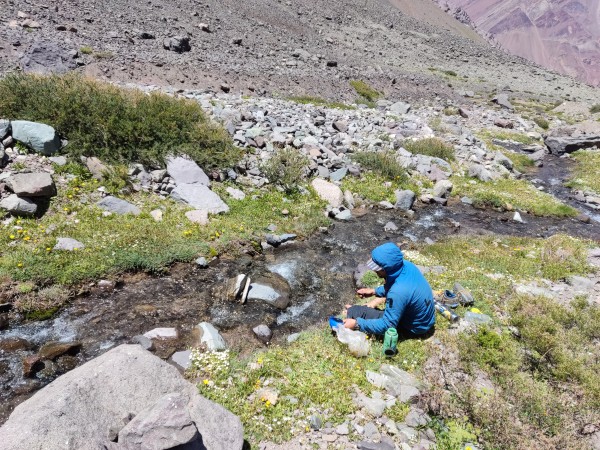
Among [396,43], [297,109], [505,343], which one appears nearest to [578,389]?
[505,343]

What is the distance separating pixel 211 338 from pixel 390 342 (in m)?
2.96

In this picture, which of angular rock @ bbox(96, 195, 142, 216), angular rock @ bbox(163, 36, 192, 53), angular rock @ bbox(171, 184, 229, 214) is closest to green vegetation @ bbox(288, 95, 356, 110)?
angular rock @ bbox(163, 36, 192, 53)

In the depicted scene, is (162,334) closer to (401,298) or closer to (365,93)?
(401,298)

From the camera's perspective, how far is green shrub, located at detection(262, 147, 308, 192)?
41.9 ft

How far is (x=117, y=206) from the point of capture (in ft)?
33.0

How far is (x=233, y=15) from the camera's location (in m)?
41.8

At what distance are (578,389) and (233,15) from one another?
44.7 m

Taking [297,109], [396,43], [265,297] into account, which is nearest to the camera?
[265,297]

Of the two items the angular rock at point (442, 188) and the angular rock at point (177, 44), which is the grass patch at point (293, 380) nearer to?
the angular rock at point (442, 188)

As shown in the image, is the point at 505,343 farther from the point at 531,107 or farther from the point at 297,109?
the point at 531,107

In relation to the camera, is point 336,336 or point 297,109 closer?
point 336,336

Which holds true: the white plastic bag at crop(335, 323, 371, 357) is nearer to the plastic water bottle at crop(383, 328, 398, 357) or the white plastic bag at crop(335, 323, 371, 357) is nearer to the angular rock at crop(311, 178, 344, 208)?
the plastic water bottle at crop(383, 328, 398, 357)

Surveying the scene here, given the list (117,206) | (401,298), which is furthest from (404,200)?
(117,206)

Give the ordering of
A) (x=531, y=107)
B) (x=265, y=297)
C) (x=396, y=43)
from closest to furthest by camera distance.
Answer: (x=265, y=297)
(x=531, y=107)
(x=396, y=43)
